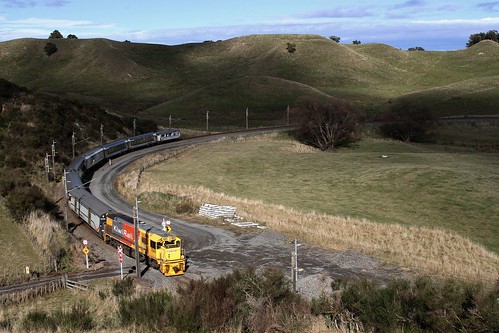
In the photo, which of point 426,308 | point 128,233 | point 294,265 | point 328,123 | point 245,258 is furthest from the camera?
point 328,123

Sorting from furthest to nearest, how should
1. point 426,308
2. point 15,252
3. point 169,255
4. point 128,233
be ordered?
point 15,252
point 128,233
point 169,255
point 426,308

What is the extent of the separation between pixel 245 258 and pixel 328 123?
61.4 m

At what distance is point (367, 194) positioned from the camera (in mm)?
56281

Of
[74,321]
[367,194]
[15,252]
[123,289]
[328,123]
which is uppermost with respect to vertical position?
[328,123]

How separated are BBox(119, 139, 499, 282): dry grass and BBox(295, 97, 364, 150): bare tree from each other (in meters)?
43.2

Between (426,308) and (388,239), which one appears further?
(388,239)

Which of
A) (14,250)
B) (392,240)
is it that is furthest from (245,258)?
(14,250)

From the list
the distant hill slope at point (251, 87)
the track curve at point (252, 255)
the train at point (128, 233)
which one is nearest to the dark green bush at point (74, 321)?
the train at point (128, 233)

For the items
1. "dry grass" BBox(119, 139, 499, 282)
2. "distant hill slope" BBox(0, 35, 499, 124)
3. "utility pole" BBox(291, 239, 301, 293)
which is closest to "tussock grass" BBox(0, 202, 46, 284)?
"utility pole" BBox(291, 239, 301, 293)

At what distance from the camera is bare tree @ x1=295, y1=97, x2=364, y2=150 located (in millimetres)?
95875

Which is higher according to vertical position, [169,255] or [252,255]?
[169,255]

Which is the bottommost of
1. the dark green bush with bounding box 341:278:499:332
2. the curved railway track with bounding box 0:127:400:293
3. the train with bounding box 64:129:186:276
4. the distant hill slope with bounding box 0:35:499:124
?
the curved railway track with bounding box 0:127:400:293

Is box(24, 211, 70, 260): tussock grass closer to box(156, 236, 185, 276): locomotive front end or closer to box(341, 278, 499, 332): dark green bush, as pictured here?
box(156, 236, 185, 276): locomotive front end

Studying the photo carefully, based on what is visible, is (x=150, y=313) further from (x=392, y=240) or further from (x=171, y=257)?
(x=392, y=240)
